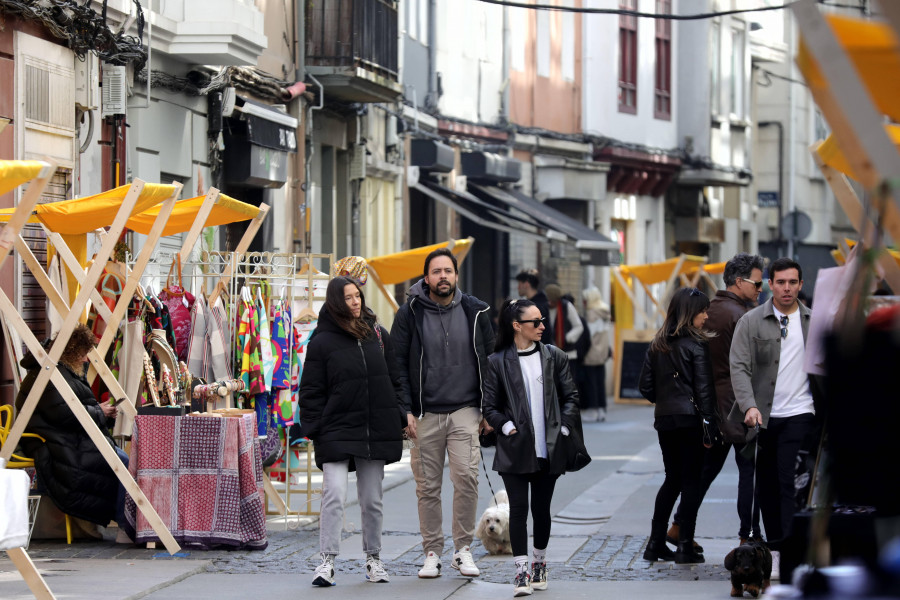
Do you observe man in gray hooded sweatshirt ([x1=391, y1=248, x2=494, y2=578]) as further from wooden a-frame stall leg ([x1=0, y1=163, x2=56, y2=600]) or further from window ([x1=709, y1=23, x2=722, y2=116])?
window ([x1=709, y1=23, x2=722, y2=116])

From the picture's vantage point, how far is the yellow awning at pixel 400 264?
1636cm

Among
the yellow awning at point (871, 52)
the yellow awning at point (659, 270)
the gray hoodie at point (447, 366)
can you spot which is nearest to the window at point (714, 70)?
the yellow awning at point (659, 270)

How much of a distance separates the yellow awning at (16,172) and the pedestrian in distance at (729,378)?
4.34m

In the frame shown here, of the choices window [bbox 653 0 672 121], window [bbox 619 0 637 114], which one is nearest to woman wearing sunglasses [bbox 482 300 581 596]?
window [bbox 619 0 637 114]

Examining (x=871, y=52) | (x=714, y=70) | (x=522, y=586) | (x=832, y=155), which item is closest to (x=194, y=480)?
(x=522, y=586)

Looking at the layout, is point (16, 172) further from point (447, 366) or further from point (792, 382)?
point (792, 382)

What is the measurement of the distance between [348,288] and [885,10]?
6188mm

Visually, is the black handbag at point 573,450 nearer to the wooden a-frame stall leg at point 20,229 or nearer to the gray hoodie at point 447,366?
the gray hoodie at point 447,366

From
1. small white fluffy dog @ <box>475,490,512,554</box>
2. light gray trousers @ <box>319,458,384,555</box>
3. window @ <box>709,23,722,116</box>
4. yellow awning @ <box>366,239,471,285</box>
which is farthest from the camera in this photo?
window @ <box>709,23,722,116</box>

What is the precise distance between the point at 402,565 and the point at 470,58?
17662 millimetres

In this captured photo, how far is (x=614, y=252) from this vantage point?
26.8 metres

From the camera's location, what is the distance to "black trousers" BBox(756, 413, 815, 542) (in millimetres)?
8992

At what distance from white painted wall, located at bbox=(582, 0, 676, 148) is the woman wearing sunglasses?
2245 centimetres

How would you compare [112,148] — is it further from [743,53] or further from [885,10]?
[743,53]
